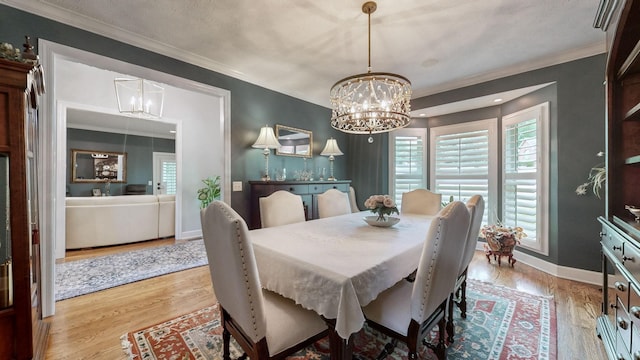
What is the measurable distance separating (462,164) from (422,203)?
165 cm

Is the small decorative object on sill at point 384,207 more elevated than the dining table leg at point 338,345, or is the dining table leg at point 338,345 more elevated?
the small decorative object on sill at point 384,207

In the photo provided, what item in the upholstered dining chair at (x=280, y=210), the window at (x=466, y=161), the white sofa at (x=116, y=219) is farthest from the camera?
the white sofa at (x=116, y=219)

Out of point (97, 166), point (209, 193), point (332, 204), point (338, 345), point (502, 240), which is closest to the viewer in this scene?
point (338, 345)

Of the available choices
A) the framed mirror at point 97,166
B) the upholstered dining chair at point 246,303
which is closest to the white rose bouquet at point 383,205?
the upholstered dining chair at point 246,303

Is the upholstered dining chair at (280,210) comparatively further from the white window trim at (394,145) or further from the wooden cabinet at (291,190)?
the white window trim at (394,145)

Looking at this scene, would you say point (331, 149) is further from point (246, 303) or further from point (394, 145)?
point (246, 303)

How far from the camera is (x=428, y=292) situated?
1.23 m

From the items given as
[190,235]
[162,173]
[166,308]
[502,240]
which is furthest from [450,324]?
[162,173]

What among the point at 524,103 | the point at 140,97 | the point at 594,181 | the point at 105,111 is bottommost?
the point at 594,181

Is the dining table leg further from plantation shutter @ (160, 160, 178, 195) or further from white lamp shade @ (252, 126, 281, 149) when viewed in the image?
plantation shutter @ (160, 160, 178, 195)

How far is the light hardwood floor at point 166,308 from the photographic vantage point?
170 cm

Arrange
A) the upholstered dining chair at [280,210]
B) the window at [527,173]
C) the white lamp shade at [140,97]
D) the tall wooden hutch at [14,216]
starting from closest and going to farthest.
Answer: the tall wooden hutch at [14,216]
the upholstered dining chair at [280,210]
the window at [527,173]
the white lamp shade at [140,97]

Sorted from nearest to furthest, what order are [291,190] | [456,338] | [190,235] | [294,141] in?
[456,338], [291,190], [294,141], [190,235]

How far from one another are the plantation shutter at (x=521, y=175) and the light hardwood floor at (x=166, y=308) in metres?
0.64
